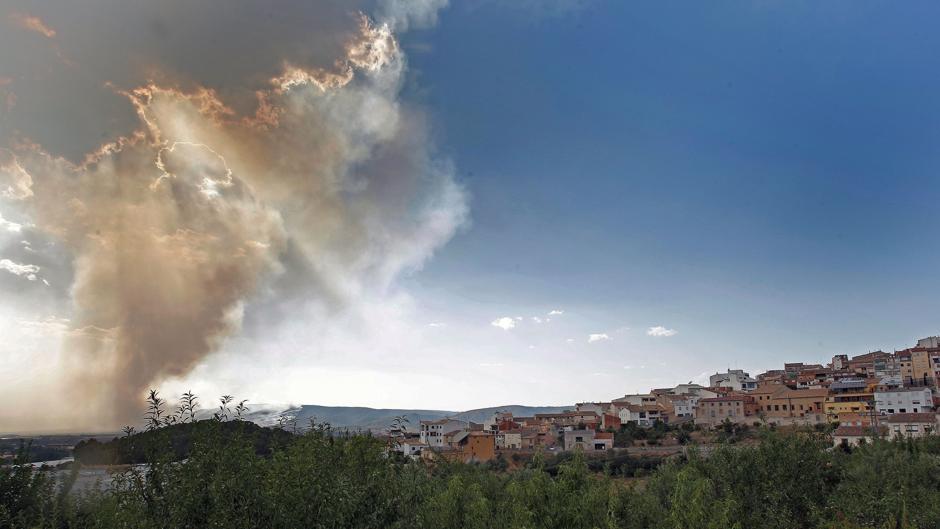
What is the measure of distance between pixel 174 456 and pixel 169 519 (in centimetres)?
144

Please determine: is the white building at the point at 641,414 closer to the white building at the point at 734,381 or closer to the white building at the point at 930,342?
the white building at the point at 734,381

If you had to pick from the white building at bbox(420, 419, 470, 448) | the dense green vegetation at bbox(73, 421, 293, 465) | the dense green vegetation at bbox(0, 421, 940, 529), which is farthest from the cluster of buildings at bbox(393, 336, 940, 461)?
the dense green vegetation at bbox(73, 421, 293, 465)

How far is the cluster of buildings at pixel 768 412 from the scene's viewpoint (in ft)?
245

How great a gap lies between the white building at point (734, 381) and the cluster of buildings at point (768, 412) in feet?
21.1

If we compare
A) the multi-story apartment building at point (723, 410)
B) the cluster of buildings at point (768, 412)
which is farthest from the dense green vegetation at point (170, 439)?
the multi-story apartment building at point (723, 410)

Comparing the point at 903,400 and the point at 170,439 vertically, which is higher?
the point at 170,439

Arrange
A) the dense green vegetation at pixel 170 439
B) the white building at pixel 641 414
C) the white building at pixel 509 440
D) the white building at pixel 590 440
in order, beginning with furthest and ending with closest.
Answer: the white building at pixel 641 414
the white building at pixel 509 440
the white building at pixel 590 440
the dense green vegetation at pixel 170 439

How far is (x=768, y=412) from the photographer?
88625 mm

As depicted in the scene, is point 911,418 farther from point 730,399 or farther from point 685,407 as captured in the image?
point 685,407

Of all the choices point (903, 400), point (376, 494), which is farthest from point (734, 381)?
point (376, 494)

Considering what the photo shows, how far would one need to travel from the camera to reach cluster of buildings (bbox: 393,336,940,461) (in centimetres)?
7462

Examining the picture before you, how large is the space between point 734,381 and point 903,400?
4267cm

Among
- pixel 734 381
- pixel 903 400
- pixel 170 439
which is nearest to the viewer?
pixel 170 439

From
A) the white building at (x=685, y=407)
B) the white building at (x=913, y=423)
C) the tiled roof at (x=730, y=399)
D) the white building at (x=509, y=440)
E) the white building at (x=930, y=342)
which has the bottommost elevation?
the white building at (x=509, y=440)
